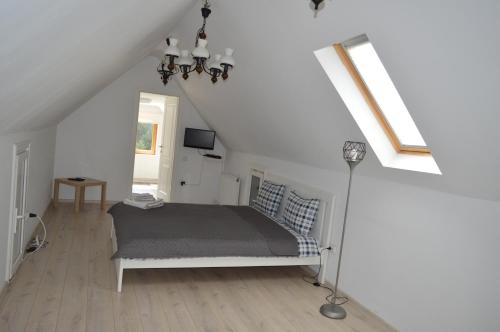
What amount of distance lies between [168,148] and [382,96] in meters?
5.06

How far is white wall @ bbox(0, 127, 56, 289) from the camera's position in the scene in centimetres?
272

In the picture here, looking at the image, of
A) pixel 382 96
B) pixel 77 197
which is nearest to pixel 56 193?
pixel 77 197

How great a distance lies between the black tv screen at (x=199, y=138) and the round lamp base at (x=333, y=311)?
438 cm

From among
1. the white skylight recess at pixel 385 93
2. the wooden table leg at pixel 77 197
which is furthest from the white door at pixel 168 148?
the white skylight recess at pixel 385 93

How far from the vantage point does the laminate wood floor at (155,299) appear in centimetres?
274

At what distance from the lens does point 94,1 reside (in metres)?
1.50

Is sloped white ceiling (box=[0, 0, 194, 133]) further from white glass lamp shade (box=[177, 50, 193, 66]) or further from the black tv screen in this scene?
the black tv screen

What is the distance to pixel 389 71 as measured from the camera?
8.00 ft

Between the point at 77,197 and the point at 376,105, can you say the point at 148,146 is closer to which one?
the point at 77,197

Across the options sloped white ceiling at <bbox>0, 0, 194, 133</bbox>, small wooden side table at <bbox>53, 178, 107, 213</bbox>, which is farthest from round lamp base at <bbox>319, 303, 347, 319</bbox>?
small wooden side table at <bbox>53, 178, 107, 213</bbox>

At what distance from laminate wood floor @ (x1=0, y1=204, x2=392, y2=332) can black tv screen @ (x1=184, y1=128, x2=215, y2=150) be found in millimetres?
3133

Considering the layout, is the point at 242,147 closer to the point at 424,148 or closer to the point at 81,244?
the point at 81,244

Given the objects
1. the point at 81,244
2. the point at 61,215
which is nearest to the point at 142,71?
the point at 61,215

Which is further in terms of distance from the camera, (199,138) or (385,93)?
(199,138)
